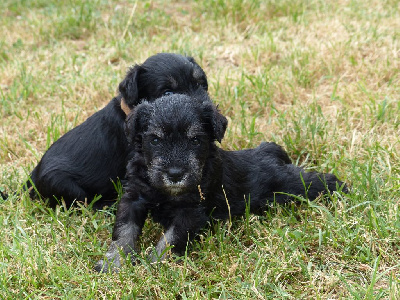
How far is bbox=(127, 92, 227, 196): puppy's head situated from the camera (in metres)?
3.13

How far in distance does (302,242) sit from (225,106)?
2474mm

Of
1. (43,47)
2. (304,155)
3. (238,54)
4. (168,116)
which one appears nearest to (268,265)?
(168,116)

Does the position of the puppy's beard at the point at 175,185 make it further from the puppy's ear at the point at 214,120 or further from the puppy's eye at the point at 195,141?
the puppy's ear at the point at 214,120

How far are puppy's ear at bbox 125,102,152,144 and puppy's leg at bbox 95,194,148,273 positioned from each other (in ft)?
1.39

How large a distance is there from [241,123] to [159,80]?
1.08 m

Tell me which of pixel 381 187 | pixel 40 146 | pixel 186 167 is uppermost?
pixel 186 167

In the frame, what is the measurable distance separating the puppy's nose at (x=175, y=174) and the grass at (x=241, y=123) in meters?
0.54

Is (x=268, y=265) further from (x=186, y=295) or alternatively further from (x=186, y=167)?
(x=186, y=167)

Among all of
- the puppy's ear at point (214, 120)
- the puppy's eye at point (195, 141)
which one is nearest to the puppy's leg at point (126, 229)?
the puppy's eye at point (195, 141)

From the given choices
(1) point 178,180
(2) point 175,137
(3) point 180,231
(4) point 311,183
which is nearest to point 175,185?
(1) point 178,180

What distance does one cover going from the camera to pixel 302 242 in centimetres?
334

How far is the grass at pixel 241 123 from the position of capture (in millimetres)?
3096

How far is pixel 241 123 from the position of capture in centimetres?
505

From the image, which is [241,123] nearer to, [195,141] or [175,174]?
[195,141]
